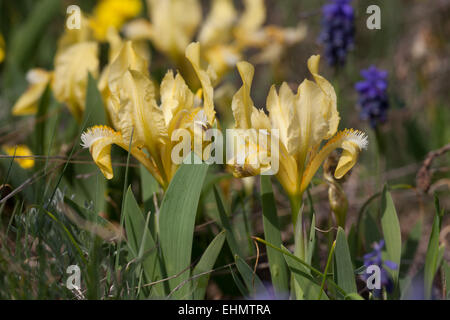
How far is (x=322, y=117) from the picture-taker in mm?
918

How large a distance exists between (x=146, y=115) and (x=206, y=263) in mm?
285

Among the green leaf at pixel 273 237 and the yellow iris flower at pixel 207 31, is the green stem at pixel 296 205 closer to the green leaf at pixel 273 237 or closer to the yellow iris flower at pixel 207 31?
the green leaf at pixel 273 237

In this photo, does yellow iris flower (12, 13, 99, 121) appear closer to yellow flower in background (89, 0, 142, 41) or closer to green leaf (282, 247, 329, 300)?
green leaf (282, 247, 329, 300)

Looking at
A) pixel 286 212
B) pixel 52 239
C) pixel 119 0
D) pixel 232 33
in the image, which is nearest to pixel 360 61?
pixel 232 33

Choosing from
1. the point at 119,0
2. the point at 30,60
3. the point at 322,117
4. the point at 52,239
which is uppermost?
the point at 119,0

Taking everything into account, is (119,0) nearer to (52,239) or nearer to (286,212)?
(286,212)

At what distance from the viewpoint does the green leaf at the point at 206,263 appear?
916 millimetres

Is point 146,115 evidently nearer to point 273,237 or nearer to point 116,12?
point 273,237

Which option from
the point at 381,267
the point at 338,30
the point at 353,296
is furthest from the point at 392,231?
the point at 338,30

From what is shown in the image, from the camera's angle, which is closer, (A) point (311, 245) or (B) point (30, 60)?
(A) point (311, 245)

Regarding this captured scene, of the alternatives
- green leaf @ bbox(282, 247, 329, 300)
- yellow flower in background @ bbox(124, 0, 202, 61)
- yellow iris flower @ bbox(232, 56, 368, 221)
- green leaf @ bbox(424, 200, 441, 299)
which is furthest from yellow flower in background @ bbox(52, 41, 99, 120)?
green leaf @ bbox(424, 200, 441, 299)

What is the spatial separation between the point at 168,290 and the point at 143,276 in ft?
0.18

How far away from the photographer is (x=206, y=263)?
93 cm
